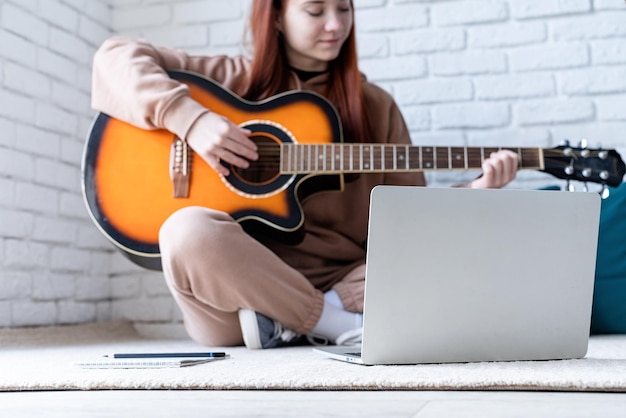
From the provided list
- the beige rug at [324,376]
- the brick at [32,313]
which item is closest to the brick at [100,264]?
the brick at [32,313]

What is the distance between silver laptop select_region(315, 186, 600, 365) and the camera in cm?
98

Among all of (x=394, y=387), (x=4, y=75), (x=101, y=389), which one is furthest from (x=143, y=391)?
(x=4, y=75)

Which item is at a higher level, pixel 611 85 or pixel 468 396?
pixel 611 85

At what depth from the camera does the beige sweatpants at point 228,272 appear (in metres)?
1.51

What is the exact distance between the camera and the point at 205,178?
1.70 metres

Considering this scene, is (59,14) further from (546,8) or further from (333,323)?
(546,8)

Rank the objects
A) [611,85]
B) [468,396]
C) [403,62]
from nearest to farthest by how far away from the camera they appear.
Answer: [468,396]
[611,85]
[403,62]

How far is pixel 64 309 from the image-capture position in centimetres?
218

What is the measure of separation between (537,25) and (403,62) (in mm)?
395

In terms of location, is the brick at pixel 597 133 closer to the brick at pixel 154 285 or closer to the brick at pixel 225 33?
the brick at pixel 225 33

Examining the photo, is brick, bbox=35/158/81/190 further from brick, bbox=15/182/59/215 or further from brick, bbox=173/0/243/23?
brick, bbox=173/0/243/23

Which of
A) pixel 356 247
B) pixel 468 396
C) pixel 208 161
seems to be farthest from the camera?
pixel 356 247

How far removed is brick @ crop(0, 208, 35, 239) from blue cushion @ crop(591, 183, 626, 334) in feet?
4.82

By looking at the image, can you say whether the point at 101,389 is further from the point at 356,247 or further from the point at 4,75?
the point at 4,75
